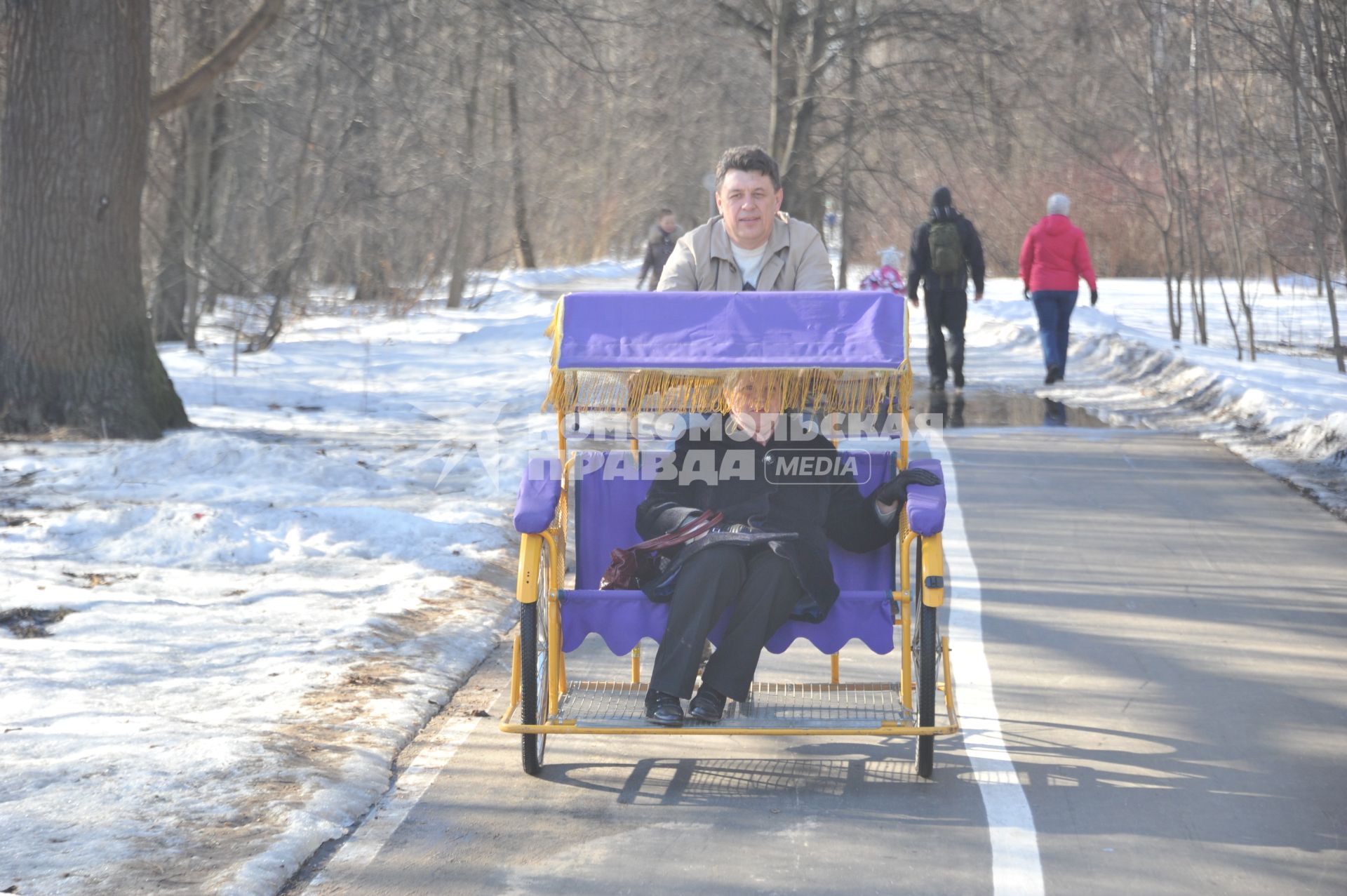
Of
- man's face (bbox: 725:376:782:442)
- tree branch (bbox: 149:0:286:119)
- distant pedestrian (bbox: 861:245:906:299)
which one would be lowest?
man's face (bbox: 725:376:782:442)

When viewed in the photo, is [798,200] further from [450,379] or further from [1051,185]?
[1051,185]

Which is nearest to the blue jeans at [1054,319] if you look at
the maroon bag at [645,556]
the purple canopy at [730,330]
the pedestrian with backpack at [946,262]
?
the pedestrian with backpack at [946,262]

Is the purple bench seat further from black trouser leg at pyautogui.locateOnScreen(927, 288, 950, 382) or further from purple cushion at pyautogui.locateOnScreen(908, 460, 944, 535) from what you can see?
black trouser leg at pyautogui.locateOnScreen(927, 288, 950, 382)

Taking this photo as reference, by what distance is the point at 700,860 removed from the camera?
435 cm

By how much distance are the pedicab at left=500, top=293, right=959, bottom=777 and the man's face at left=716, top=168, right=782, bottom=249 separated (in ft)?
1.59

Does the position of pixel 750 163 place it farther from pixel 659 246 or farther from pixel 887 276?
pixel 659 246

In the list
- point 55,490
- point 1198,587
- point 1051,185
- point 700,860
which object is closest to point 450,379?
point 55,490

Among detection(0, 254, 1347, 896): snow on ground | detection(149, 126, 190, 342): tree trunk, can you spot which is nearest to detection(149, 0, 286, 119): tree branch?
detection(0, 254, 1347, 896): snow on ground

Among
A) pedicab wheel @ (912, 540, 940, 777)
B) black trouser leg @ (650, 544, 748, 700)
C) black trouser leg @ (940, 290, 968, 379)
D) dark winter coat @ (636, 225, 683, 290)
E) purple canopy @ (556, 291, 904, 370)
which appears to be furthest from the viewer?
dark winter coat @ (636, 225, 683, 290)

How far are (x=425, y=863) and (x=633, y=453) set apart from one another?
2079mm

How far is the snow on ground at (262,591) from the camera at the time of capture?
448 cm

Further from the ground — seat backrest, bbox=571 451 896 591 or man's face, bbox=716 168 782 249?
man's face, bbox=716 168 782 249

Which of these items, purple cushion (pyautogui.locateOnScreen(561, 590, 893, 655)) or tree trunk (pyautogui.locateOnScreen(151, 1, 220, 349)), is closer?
purple cushion (pyautogui.locateOnScreen(561, 590, 893, 655))

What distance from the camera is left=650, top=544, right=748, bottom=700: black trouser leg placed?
504 centimetres
